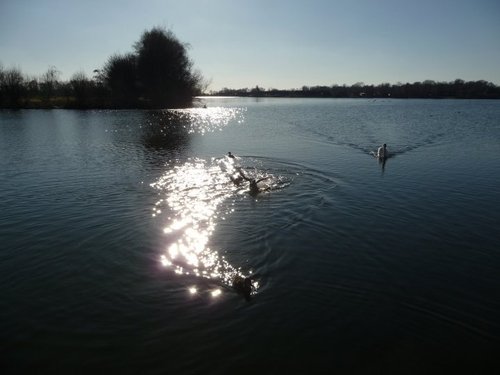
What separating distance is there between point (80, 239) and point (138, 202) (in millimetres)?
4183

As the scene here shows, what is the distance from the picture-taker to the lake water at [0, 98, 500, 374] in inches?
283

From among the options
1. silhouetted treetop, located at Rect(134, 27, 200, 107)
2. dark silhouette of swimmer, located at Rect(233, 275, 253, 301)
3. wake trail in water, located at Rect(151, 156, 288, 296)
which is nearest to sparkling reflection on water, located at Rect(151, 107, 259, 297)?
wake trail in water, located at Rect(151, 156, 288, 296)

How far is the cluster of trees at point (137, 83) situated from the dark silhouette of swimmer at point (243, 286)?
278 feet

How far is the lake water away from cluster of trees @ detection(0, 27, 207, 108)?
233ft

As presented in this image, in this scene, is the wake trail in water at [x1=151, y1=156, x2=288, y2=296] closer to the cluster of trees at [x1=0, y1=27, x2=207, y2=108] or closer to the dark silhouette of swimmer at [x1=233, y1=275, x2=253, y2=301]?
the dark silhouette of swimmer at [x1=233, y1=275, x2=253, y2=301]

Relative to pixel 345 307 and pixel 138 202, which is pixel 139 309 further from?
pixel 138 202

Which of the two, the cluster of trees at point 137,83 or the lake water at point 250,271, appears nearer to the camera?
the lake water at point 250,271

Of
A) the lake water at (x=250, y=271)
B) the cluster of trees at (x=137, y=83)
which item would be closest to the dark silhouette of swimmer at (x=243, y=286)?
the lake water at (x=250, y=271)

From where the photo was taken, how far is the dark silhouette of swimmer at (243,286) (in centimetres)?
900

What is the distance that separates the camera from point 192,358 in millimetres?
6961

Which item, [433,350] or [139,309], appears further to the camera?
[139,309]

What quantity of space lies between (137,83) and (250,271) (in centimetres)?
9077

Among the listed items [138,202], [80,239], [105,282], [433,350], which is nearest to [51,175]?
[138,202]

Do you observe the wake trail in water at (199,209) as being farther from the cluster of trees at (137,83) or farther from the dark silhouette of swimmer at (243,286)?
the cluster of trees at (137,83)
